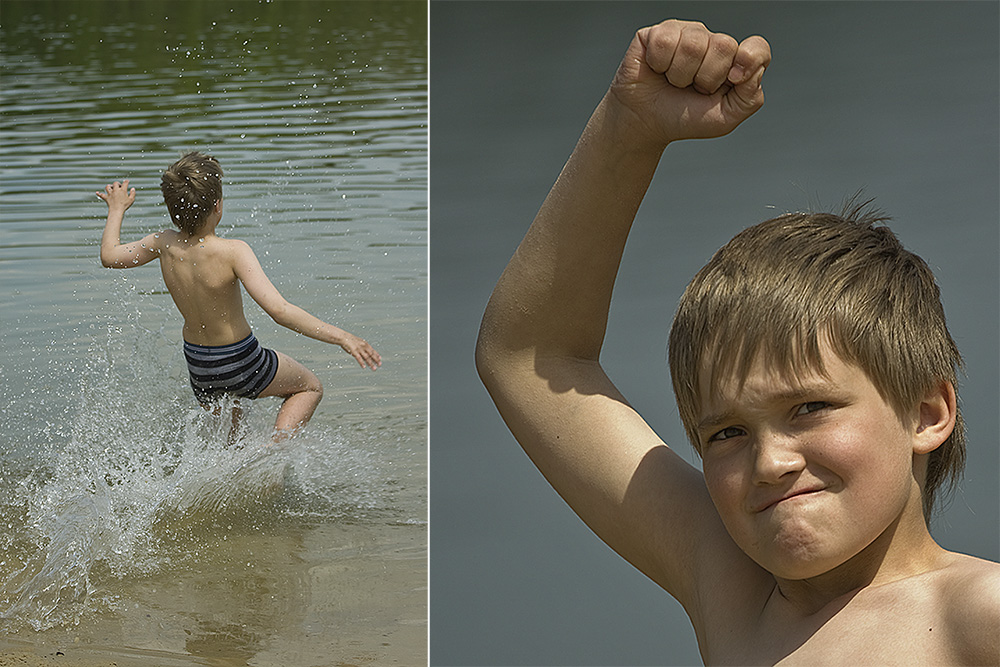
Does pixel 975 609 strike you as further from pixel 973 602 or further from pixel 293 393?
pixel 293 393

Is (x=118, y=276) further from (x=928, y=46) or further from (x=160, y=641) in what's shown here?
(x=928, y=46)

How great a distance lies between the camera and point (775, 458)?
0.98ft

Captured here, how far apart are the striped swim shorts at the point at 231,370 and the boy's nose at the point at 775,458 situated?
1.23 metres

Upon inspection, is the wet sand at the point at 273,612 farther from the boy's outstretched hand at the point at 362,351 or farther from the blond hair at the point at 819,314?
the blond hair at the point at 819,314

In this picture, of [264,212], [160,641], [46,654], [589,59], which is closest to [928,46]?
[589,59]

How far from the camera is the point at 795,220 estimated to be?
13.4 inches

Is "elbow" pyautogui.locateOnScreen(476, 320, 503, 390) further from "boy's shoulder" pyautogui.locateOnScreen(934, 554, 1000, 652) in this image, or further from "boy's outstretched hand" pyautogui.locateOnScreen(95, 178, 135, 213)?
"boy's outstretched hand" pyautogui.locateOnScreen(95, 178, 135, 213)

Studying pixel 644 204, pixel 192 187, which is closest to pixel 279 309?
pixel 192 187

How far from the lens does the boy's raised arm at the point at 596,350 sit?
0.34m

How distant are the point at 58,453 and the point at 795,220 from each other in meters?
1.39

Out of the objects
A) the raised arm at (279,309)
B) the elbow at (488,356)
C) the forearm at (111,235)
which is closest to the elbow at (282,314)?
the raised arm at (279,309)

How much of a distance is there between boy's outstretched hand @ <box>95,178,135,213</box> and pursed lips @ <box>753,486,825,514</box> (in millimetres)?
1493

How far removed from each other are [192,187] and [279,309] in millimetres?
293

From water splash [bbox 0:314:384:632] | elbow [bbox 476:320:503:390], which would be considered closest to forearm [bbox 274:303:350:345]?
water splash [bbox 0:314:384:632]
